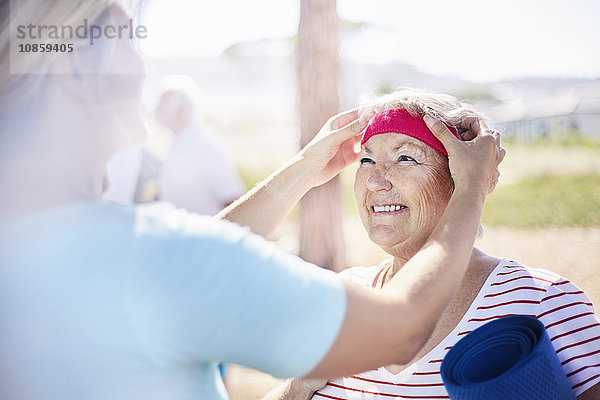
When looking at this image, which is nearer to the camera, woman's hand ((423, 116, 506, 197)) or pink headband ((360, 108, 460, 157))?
woman's hand ((423, 116, 506, 197))

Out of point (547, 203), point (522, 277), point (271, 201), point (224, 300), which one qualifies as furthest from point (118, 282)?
point (547, 203)

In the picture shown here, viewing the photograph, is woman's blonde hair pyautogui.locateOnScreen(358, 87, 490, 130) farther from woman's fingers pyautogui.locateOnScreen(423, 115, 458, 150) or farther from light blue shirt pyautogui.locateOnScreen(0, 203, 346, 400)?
light blue shirt pyautogui.locateOnScreen(0, 203, 346, 400)

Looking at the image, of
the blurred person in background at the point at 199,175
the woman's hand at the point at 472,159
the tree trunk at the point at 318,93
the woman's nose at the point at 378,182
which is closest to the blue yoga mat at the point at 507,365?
the woman's hand at the point at 472,159

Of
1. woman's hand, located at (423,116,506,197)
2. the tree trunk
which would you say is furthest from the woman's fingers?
the tree trunk

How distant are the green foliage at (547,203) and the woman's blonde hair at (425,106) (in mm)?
6723

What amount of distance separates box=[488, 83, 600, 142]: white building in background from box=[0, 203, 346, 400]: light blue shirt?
11.7 m

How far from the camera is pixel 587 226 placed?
8.20 meters

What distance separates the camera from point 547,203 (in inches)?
433

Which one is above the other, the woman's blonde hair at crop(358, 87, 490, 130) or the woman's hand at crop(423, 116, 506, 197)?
the woman's blonde hair at crop(358, 87, 490, 130)

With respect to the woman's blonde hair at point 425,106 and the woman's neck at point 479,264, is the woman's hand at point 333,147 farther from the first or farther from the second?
the woman's neck at point 479,264

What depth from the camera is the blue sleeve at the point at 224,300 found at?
99 centimetres

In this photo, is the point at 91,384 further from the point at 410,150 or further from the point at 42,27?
the point at 410,150

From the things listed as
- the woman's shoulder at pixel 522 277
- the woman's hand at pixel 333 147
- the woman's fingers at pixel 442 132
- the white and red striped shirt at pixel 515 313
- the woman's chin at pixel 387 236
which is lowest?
the white and red striped shirt at pixel 515 313

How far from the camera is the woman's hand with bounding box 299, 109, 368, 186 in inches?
91.0
